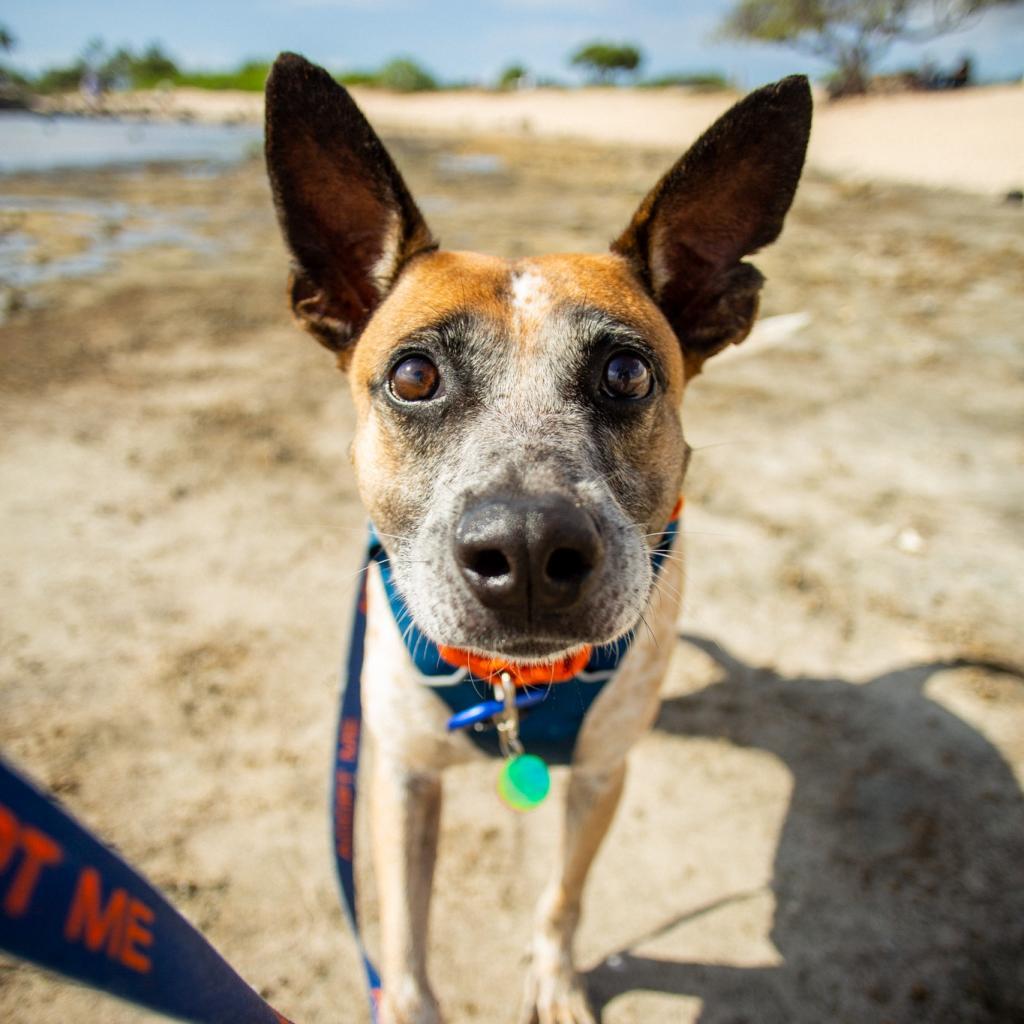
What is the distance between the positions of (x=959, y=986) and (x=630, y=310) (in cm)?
263

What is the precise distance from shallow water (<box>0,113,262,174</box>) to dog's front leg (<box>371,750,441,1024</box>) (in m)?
22.5

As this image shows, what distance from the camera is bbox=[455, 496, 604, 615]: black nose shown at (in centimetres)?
140

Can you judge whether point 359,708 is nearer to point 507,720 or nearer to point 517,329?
point 507,720

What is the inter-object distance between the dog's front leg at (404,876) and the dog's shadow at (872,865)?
2.38 feet

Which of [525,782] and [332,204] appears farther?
[332,204]

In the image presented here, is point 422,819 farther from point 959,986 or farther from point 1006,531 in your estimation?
point 1006,531

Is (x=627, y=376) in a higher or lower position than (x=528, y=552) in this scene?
higher

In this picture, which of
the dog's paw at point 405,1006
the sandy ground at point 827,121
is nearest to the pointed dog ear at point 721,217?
the dog's paw at point 405,1006

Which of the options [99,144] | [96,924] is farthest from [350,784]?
[99,144]

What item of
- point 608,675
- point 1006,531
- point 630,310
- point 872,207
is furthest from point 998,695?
point 872,207

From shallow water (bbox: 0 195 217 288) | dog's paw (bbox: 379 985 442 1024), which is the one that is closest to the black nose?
dog's paw (bbox: 379 985 442 1024)

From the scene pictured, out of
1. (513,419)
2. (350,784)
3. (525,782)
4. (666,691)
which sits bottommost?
(666,691)

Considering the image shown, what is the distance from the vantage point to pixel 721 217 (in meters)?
2.22

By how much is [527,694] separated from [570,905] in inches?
37.7
